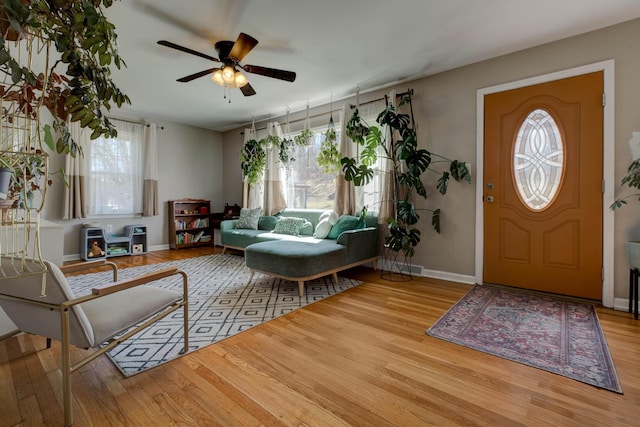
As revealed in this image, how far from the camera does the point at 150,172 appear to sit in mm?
5598

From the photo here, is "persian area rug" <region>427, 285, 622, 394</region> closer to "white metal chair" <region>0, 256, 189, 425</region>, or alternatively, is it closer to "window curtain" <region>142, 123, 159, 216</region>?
"white metal chair" <region>0, 256, 189, 425</region>

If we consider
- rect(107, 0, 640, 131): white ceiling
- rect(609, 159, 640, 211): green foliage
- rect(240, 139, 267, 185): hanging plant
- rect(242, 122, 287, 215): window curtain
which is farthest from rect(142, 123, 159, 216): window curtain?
rect(609, 159, 640, 211): green foliage

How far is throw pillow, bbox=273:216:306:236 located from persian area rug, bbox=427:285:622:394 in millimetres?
2501

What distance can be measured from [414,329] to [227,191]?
18.3 ft

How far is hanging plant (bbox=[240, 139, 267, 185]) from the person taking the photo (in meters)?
5.55

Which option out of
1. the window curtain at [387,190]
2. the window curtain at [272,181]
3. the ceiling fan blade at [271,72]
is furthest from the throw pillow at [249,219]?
the ceiling fan blade at [271,72]

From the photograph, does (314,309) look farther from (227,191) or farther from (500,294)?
(227,191)

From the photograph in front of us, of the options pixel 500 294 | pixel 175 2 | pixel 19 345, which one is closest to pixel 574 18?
pixel 500 294

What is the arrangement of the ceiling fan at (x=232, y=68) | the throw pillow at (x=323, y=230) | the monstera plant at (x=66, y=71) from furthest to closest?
the throw pillow at (x=323, y=230)
the ceiling fan at (x=232, y=68)
the monstera plant at (x=66, y=71)

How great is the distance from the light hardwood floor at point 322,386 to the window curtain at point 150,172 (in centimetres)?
381

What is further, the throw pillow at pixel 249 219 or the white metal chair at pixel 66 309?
the throw pillow at pixel 249 219

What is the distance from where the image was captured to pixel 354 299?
9.74 feet

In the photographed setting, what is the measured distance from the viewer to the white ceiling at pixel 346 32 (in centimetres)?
244

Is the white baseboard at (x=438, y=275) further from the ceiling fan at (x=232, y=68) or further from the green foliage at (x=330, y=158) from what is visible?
the ceiling fan at (x=232, y=68)
